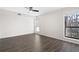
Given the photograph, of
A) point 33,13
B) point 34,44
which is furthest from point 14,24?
point 34,44

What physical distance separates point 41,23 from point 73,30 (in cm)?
61

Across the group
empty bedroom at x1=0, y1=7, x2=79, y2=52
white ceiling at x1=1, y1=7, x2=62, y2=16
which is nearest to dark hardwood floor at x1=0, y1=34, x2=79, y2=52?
empty bedroom at x1=0, y1=7, x2=79, y2=52

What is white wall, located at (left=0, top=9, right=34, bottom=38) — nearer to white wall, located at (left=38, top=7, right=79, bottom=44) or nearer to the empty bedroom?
the empty bedroom

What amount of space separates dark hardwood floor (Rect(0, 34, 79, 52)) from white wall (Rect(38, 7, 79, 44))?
9 centimetres

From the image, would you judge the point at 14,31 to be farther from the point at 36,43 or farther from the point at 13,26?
the point at 36,43

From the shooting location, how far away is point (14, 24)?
1462 millimetres

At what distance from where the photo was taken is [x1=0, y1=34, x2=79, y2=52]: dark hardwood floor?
4.66 ft

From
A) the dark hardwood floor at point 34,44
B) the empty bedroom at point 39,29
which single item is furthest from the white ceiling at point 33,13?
the dark hardwood floor at point 34,44

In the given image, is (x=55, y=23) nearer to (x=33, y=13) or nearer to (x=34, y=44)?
(x=33, y=13)

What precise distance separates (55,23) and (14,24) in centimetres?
75

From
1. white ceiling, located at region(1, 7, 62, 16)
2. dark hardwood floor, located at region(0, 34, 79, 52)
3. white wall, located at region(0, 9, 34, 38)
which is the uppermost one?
white ceiling, located at region(1, 7, 62, 16)

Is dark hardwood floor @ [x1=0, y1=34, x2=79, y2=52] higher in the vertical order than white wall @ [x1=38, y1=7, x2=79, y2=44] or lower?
lower

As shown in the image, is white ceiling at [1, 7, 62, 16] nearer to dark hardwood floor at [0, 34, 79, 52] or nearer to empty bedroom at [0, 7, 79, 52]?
empty bedroom at [0, 7, 79, 52]
